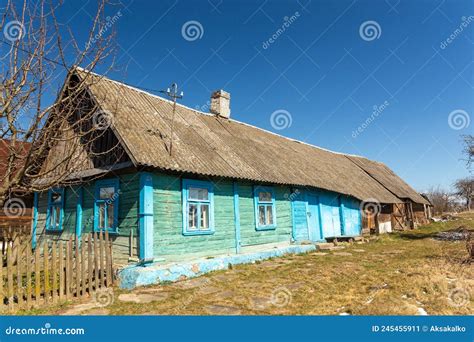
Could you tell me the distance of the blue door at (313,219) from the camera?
15166mm

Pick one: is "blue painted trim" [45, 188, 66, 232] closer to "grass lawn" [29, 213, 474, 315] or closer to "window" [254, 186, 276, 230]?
"grass lawn" [29, 213, 474, 315]

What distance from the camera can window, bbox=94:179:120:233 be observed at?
30.5 feet

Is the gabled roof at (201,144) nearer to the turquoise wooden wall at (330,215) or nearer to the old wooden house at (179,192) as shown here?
the old wooden house at (179,192)

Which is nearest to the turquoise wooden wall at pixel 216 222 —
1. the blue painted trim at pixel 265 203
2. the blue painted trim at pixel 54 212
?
the blue painted trim at pixel 265 203

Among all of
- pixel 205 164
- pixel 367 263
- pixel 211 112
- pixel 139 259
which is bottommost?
pixel 367 263

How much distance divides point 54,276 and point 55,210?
6.04m

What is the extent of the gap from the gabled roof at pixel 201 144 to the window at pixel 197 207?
541 mm

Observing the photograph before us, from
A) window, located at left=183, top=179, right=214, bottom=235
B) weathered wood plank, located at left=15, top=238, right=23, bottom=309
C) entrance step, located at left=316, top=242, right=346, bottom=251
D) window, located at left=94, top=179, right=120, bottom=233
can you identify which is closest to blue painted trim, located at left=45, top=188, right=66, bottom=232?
window, located at left=94, top=179, right=120, bottom=233

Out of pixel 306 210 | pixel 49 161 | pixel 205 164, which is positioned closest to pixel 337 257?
pixel 306 210

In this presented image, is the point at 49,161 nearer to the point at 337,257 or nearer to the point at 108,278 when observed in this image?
the point at 108,278

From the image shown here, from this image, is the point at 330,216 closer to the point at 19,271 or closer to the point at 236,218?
the point at 236,218

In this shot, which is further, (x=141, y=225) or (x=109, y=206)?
(x=109, y=206)

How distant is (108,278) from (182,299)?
7.52ft

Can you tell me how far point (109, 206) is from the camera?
959 cm
